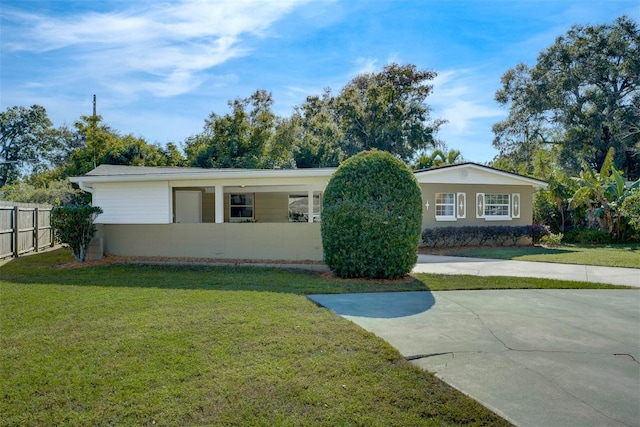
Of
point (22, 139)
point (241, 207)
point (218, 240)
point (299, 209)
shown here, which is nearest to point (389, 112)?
point (299, 209)

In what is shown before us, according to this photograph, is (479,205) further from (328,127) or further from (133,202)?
(328,127)

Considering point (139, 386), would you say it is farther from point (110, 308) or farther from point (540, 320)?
point (540, 320)

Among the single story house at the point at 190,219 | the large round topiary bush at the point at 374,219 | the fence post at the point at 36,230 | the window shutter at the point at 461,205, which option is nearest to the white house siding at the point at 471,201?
the window shutter at the point at 461,205

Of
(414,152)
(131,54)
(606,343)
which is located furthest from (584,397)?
(414,152)

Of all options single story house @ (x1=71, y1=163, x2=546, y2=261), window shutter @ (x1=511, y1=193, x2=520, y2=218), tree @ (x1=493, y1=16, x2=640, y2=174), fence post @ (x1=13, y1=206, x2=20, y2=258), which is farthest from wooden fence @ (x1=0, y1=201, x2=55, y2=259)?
tree @ (x1=493, y1=16, x2=640, y2=174)

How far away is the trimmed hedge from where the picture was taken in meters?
15.9

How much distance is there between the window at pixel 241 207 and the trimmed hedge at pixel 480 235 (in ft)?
23.4

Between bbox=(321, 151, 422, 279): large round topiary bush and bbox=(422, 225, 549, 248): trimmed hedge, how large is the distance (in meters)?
7.42

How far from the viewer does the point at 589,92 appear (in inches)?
1037

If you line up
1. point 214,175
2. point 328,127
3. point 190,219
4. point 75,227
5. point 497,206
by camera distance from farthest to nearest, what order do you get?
point 328,127 < point 497,206 < point 190,219 < point 214,175 < point 75,227

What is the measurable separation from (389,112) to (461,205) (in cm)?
1491

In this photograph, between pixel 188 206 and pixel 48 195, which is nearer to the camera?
pixel 188 206

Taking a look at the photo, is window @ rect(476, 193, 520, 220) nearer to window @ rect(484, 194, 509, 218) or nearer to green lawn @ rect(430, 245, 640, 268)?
window @ rect(484, 194, 509, 218)

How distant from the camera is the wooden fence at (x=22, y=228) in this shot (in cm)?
1202
